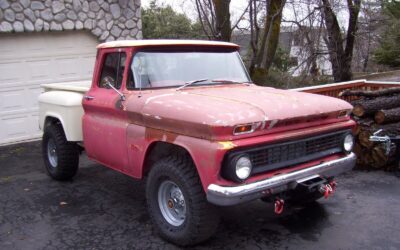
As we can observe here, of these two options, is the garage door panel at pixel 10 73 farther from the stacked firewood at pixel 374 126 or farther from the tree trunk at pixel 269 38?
the stacked firewood at pixel 374 126

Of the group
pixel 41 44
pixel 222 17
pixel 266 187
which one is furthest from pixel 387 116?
pixel 41 44

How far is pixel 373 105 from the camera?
707 centimetres

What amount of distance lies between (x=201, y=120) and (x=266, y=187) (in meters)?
0.80

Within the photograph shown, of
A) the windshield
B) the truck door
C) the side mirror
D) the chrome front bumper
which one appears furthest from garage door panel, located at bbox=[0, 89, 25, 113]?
the chrome front bumper

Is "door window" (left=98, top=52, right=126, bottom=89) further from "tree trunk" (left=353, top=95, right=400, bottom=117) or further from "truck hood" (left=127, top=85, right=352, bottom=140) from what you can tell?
"tree trunk" (left=353, top=95, right=400, bottom=117)

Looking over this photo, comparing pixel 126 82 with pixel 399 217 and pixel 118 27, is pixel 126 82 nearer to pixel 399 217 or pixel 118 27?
pixel 399 217

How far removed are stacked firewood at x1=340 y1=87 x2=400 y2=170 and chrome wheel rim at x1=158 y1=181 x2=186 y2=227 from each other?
141 inches

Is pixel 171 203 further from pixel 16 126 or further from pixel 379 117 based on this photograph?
pixel 16 126

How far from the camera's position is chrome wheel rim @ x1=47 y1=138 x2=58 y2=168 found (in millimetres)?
6768

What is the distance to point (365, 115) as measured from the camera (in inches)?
279

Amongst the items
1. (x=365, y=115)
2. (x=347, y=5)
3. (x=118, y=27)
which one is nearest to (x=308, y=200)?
(x=365, y=115)

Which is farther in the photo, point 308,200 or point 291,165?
point 308,200

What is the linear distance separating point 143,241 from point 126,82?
174cm

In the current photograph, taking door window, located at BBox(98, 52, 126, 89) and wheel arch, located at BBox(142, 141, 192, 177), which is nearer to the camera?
wheel arch, located at BBox(142, 141, 192, 177)
